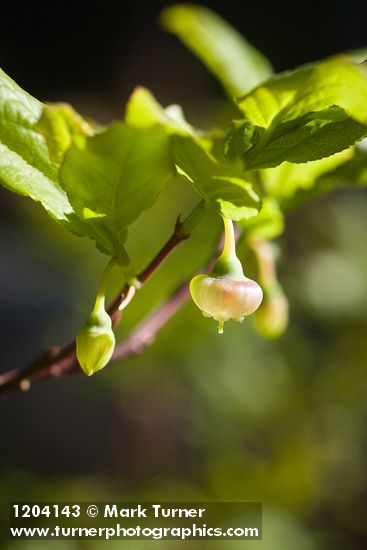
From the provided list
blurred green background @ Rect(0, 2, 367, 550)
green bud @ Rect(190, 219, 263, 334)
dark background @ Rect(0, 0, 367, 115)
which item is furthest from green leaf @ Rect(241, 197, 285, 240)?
dark background @ Rect(0, 0, 367, 115)

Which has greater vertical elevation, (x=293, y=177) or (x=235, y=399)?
(x=293, y=177)

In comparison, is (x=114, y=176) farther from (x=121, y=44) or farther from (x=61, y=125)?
(x=121, y=44)

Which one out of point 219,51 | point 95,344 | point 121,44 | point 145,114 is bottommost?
point 95,344

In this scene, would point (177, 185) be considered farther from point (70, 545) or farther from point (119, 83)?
point (119, 83)

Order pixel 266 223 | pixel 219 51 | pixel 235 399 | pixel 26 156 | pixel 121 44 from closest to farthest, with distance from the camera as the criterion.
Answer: pixel 26 156 → pixel 266 223 → pixel 219 51 → pixel 235 399 → pixel 121 44

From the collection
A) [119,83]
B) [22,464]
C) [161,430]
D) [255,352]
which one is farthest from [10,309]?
[119,83]

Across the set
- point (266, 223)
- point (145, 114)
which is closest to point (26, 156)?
point (145, 114)
